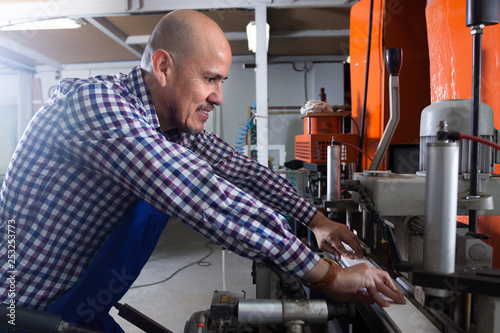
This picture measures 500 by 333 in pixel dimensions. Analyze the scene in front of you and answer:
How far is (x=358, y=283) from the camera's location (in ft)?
2.34

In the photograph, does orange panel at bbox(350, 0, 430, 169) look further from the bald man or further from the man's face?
the man's face

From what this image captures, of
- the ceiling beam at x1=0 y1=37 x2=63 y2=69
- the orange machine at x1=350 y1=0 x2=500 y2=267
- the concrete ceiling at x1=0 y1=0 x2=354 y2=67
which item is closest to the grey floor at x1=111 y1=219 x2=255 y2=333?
the orange machine at x1=350 y1=0 x2=500 y2=267

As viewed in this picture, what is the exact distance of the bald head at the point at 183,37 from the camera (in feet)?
3.32

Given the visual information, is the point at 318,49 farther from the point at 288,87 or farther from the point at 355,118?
the point at 355,118

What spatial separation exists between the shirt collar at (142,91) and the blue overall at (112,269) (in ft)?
0.86

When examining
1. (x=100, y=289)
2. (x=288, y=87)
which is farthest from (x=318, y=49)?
(x=100, y=289)

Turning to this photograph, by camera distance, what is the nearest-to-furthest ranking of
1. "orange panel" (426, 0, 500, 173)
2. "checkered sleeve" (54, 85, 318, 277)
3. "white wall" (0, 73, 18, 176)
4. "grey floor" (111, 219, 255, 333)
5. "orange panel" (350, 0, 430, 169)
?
"checkered sleeve" (54, 85, 318, 277)
"orange panel" (426, 0, 500, 173)
"orange panel" (350, 0, 430, 169)
"grey floor" (111, 219, 255, 333)
"white wall" (0, 73, 18, 176)

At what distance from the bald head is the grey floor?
5.89ft

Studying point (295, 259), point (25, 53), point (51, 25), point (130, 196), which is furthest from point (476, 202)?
point (25, 53)

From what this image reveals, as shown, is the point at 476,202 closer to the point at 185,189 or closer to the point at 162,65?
the point at 185,189

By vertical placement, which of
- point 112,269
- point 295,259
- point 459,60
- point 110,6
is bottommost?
point 112,269

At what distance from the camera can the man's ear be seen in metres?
1.01

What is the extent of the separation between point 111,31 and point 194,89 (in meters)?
2.91

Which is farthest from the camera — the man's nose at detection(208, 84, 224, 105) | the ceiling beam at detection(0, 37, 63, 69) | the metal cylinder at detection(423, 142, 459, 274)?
the ceiling beam at detection(0, 37, 63, 69)
